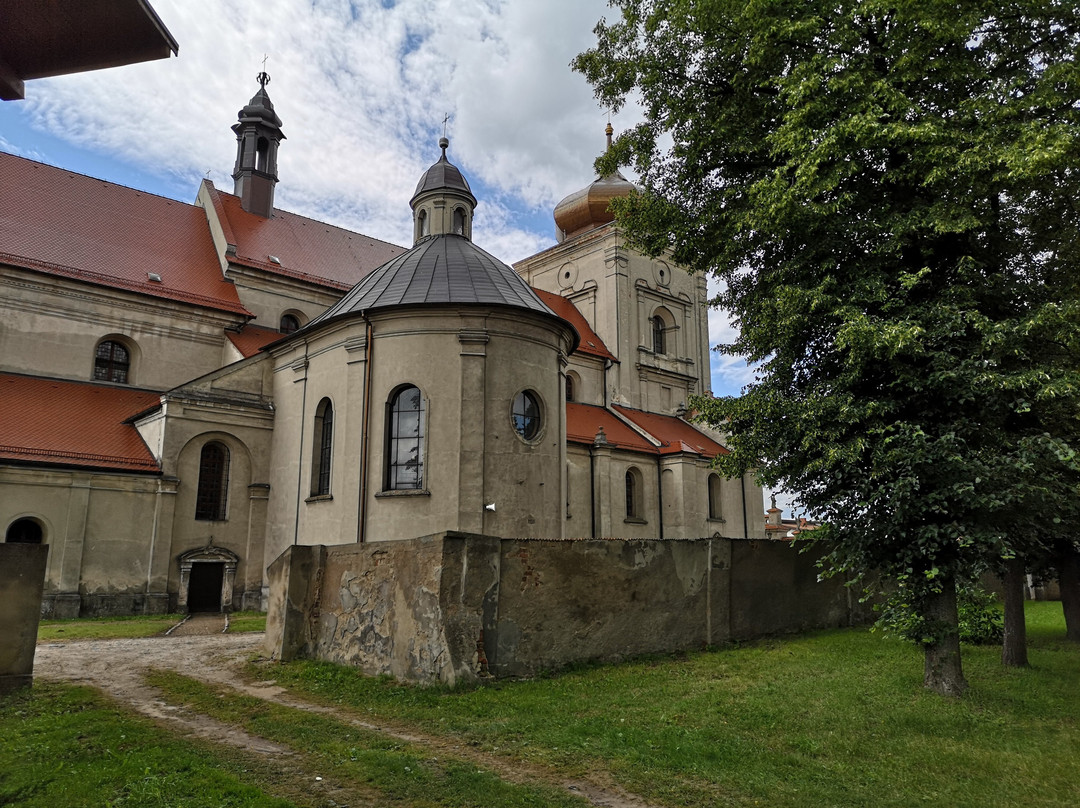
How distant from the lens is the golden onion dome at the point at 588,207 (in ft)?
119

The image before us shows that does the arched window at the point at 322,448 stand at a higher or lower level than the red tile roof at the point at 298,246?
lower

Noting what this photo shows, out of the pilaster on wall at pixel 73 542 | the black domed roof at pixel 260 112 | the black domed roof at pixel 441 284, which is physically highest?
the black domed roof at pixel 260 112

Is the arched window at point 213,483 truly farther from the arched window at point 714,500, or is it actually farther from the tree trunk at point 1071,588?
the tree trunk at point 1071,588

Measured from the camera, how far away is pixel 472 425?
681 inches

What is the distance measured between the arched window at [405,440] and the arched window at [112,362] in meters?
10.4

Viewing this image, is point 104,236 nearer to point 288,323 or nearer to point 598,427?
point 288,323

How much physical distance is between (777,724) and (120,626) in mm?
14770

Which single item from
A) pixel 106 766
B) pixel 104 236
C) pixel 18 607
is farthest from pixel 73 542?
pixel 106 766

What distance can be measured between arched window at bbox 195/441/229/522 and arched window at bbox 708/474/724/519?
58.6 feet

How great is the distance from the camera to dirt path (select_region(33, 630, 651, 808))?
6.07 metres

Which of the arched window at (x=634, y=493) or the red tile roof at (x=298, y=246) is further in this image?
the arched window at (x=634, y=493)

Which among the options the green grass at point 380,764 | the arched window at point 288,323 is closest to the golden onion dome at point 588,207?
the arched window at point 288,323

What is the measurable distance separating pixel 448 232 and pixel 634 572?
→ 45.5 feet

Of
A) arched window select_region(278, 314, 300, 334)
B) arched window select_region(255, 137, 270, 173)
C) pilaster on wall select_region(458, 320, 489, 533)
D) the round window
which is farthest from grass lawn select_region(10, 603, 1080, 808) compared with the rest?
arched window select_region(255, 137, 270, 173)
